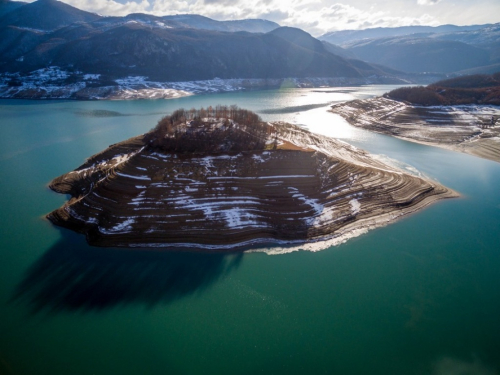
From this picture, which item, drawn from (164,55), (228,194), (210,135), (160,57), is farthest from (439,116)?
(164,55)

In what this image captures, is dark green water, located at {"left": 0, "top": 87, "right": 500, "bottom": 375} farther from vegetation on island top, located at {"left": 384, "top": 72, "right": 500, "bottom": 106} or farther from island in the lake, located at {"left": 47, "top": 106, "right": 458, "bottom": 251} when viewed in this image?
vegetation on island top, located at {"left": 384, "top": 72, "right": 500, "bottom": 106}

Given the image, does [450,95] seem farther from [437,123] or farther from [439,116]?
[437,123]

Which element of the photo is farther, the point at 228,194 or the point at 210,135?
the point at 210,135

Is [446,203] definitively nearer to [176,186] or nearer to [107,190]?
[176,186]

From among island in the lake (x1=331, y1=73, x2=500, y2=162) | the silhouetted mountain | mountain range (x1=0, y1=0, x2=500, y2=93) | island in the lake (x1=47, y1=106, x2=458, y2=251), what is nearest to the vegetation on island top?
island in the lake (x1=331, y1=73, x2=500, y2=162)

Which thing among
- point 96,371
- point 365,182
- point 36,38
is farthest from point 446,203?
point 36,38

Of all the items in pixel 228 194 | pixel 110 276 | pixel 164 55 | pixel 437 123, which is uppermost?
pixel 164 55

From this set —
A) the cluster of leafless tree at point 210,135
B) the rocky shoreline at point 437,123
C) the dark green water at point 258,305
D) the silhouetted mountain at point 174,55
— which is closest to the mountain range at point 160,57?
the silhouetted mountain at point 174,55

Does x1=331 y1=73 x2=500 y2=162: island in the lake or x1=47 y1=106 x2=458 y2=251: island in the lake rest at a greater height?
x1=331 y1=73 x2=500 y2=162: island in the lake
